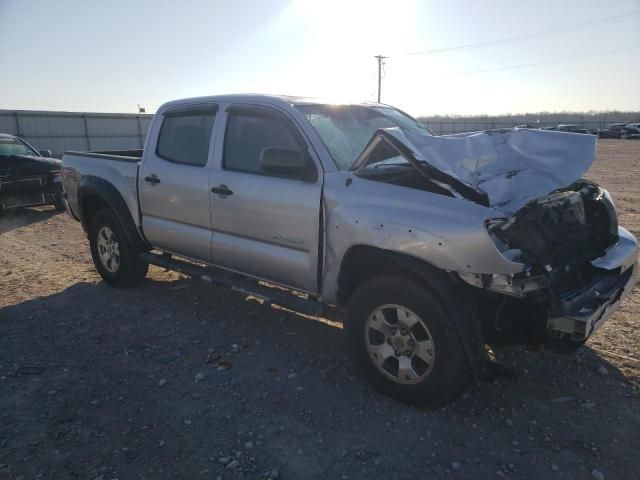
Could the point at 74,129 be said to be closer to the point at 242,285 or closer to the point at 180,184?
the point at 180,184

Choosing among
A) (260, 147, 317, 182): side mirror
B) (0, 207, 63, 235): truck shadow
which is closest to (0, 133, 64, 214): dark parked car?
A: (0, 207, 63, 235): truck shadow

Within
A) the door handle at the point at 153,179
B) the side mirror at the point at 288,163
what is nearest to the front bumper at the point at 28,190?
the door handle at the point at 153,179

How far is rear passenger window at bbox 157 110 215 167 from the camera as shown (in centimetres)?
462

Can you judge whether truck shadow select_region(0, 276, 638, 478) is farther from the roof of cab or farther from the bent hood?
the roof of cab

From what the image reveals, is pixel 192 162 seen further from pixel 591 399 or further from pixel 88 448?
pixel 591 399

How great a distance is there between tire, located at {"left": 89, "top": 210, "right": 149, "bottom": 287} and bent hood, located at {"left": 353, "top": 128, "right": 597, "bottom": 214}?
125 inches

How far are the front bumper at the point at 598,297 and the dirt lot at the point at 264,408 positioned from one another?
665 millimetres

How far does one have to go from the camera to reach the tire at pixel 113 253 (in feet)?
18.2

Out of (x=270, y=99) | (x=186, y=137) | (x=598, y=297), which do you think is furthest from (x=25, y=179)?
(x=598, y=297)

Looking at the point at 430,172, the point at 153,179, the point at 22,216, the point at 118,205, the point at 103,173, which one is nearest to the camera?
the point at 430,172

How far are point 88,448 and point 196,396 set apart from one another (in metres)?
0.77

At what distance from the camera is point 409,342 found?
3.21 metres

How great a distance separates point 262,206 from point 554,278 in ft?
7.08

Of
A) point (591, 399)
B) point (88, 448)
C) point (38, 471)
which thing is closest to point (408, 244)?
point (591, 399)
